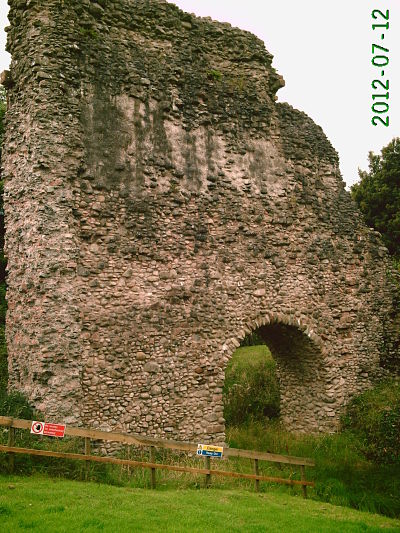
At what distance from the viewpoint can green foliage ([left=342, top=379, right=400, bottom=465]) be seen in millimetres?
12311

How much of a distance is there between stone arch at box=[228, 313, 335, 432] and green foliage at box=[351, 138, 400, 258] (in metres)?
11.9

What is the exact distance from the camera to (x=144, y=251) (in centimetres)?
1150

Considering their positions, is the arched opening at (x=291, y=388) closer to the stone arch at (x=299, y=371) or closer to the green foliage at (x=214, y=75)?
the stone arch at (x=299, y=371)

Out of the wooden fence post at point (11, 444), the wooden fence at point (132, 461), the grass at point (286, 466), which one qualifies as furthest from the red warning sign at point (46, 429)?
the grass at point (286, 466)

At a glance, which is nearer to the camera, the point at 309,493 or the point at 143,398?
the point at 309,493

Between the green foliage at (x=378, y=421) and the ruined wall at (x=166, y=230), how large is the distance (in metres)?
0.35

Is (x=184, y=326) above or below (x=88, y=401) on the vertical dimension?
above

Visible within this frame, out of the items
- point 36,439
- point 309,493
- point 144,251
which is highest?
point 144,251

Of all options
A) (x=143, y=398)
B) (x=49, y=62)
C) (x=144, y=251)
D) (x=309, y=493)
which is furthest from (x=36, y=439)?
(x=49, y=62)

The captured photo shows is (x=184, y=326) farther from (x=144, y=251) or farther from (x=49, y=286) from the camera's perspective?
(x=49, y=286)

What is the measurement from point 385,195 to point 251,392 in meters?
12.7

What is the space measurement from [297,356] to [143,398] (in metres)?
4.80

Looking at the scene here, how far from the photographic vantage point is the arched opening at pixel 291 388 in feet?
45.2

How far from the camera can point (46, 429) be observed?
327 inches
